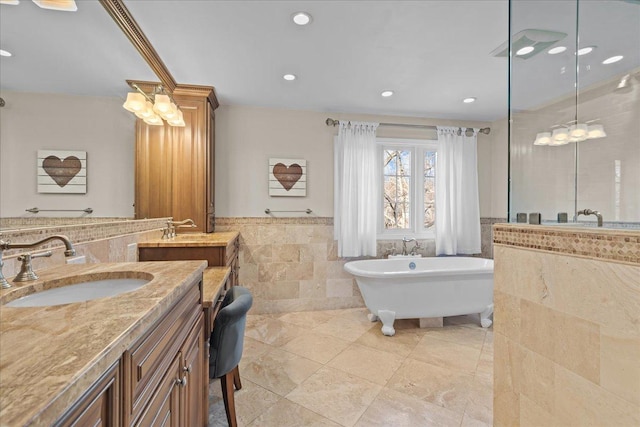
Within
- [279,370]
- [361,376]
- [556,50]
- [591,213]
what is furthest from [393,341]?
[556,50]

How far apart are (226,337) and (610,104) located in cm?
237

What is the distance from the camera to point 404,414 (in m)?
1.63

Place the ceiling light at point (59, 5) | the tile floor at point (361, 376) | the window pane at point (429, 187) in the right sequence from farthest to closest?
the window pane at point (429, 187) → the tile floor at point (361, 376) → the ceiling light at point (59, 5)

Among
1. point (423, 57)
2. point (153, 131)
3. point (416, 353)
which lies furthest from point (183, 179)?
point (416, 353)

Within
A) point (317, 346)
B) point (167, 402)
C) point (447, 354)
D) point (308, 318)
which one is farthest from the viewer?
point (308, 318)

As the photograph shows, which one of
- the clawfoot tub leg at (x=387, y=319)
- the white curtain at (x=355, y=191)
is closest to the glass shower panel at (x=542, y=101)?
the clawfoot tub leg at (x=387, y=319)

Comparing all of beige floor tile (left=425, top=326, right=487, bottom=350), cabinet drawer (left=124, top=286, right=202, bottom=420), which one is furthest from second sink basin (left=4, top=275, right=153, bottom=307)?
beige floor tile (left=425, top=326, right=487, bottom=350)

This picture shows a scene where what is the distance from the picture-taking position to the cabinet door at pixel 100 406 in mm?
420

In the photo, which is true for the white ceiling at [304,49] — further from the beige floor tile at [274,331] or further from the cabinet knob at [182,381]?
the beige floor tile at [274,331]

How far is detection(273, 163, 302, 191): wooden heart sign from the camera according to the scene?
130 inches

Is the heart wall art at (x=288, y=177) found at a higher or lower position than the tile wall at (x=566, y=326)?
higher

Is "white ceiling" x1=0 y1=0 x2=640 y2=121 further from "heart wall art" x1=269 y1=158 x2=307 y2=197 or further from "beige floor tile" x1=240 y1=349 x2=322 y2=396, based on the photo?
"beige floor tile" x1=240 y1=349 x2=322 y2=396

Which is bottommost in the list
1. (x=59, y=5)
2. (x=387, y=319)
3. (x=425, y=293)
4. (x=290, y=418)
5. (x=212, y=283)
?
(x=290, y=418)

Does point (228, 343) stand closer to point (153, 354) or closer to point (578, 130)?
point (153, 354)
